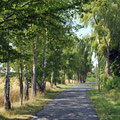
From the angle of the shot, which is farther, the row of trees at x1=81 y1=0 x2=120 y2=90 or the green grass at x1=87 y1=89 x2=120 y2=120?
the row of trees at x1=81 y1=0 x2=120 y2=90

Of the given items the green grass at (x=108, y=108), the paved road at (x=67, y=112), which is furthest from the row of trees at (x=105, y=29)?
the paved road at (x=67, y=112)

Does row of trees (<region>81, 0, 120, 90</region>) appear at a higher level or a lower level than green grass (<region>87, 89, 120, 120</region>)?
higher

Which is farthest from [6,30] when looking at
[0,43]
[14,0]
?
[14,0]

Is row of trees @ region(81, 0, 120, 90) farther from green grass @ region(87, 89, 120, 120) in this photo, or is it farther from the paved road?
the paved road

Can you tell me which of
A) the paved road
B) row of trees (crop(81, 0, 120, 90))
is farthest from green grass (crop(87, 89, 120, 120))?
row of trees (crop(81, 0, 120, 90))

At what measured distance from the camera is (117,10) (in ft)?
64.1

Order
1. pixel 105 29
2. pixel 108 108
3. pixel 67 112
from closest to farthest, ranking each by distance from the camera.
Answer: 1. pixel 67 112
2. pixel 108 108
3. pixel 105 29

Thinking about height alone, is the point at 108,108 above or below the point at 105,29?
below

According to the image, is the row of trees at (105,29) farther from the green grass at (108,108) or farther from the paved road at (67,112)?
the paved road at (67,112)

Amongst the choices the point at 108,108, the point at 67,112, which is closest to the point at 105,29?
the point at 108,108

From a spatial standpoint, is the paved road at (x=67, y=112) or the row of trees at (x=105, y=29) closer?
the paved road at (x=67, y=112)

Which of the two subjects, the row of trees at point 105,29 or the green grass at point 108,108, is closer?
the green grass at point 108,108

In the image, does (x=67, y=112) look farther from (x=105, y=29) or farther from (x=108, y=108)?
(x=105, y=29)

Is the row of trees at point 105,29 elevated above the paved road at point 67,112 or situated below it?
above
